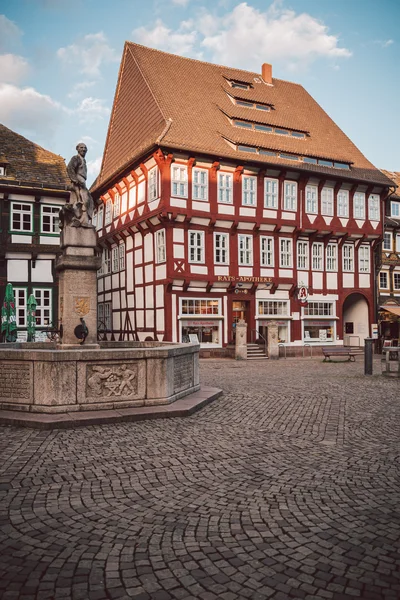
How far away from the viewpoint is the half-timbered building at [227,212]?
969 inches

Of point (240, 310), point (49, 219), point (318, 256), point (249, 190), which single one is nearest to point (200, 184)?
point (249, 190)

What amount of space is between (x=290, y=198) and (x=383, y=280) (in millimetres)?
10833

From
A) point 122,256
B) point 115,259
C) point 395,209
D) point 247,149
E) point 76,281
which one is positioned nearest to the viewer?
point 76,281

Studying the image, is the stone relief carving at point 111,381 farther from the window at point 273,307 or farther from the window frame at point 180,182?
the window at point 273,307

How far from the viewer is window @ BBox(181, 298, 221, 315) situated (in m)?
24.8

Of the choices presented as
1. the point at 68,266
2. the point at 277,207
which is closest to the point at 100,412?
the point at 68,266

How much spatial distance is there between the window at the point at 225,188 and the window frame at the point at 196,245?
2.12 metres

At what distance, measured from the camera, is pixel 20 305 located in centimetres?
2588

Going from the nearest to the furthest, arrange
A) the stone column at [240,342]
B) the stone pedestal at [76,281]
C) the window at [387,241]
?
the stone pedestal at [76,281] → the stone column at [240,342] → the window at [387,241]

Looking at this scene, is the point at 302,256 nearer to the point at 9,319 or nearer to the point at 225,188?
the point at 225,188

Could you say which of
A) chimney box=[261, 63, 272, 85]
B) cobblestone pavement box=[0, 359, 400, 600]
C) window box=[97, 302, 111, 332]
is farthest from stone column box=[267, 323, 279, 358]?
chimney box=[261, 63, 272, 85]

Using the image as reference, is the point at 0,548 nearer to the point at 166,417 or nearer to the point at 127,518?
the point at 127,518

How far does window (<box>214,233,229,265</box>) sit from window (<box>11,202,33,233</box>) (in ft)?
32.2

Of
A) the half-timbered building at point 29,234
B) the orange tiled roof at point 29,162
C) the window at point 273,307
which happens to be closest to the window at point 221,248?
the window at point 273,307
